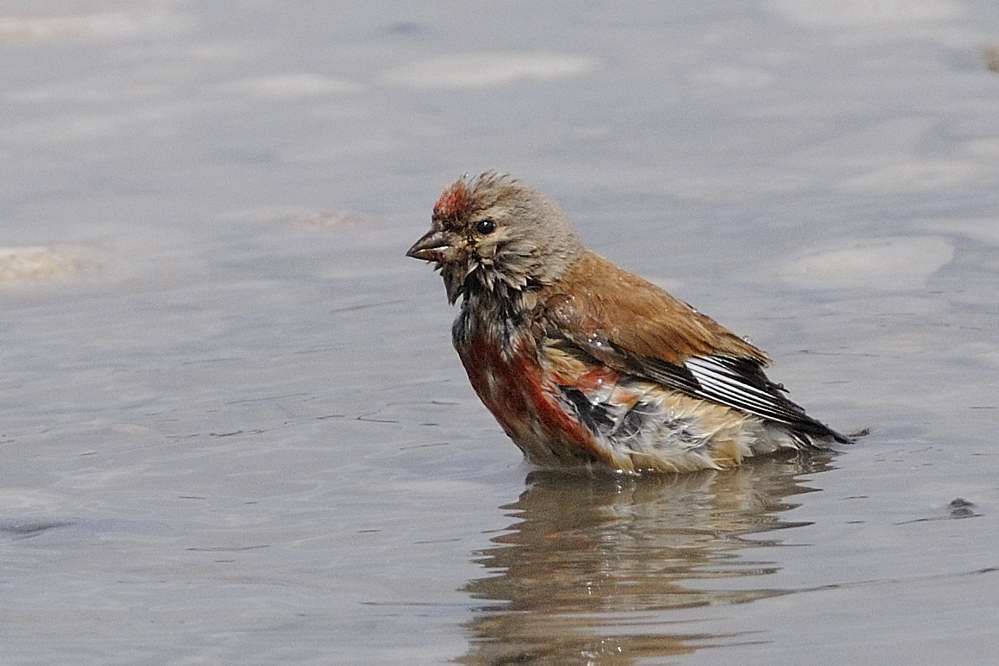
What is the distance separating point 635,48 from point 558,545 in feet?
19.4

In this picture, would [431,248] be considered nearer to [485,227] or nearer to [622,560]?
[485,227]

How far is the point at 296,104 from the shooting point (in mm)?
10453

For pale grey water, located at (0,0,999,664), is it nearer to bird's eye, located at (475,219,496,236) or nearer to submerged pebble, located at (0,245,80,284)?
submerged pebble, located at (0,245,80,284)

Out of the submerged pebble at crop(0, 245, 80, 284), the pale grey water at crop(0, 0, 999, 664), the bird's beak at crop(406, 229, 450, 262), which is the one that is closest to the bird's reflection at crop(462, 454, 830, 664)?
the pale grey water at crop(0, 0, 999, 664)

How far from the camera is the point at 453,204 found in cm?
652

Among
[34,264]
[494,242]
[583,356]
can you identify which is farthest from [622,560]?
[34,264]

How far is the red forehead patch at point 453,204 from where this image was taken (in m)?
6.50

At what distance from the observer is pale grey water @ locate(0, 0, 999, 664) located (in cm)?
474

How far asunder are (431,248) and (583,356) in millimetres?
579

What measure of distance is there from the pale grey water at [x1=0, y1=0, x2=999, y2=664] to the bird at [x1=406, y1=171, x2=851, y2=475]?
135 mm

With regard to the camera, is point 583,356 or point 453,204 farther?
point 453,204

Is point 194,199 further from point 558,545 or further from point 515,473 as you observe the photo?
point 558,545

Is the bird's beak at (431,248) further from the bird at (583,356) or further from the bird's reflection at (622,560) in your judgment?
the bird's reflection at (622,560)

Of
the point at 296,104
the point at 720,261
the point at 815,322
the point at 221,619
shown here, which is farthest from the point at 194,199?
the point at 221,619
